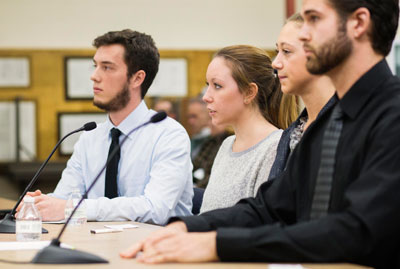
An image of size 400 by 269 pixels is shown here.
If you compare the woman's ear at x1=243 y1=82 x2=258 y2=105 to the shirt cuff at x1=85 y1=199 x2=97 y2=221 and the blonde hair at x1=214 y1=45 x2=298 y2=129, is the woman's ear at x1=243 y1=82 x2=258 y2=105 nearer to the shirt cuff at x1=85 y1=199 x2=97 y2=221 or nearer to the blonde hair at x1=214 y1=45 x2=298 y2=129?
the blonde hair at x1=214 y1=45 x2=298 y2=129

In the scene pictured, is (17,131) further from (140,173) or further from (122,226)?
(122,226)

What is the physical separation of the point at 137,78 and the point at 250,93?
0.86m

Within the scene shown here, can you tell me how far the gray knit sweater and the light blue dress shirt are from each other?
214mm

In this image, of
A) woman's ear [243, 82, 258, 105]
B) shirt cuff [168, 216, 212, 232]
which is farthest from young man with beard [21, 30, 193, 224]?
shirt cuff [168, 216, 212, 232]

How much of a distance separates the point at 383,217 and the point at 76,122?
19.6 feet

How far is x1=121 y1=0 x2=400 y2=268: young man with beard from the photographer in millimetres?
1474

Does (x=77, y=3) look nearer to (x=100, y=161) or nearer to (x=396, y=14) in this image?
(x=100, y=161)

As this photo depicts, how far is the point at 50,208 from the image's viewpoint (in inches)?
105

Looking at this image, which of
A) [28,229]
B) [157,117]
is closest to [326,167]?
[157,117]

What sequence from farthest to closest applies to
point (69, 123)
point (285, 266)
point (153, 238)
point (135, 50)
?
point (69, 123)
point (135, 50)
point (153, 238)
point (285, 266)

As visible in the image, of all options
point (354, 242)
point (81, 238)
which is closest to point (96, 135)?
point (81, 238)

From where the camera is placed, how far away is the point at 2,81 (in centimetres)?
698

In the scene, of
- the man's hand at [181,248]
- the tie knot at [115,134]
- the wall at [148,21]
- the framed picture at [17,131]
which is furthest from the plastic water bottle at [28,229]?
the wall at [148,21]

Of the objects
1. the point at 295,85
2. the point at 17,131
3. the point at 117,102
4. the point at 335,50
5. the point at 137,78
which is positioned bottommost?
the point at 17,131
